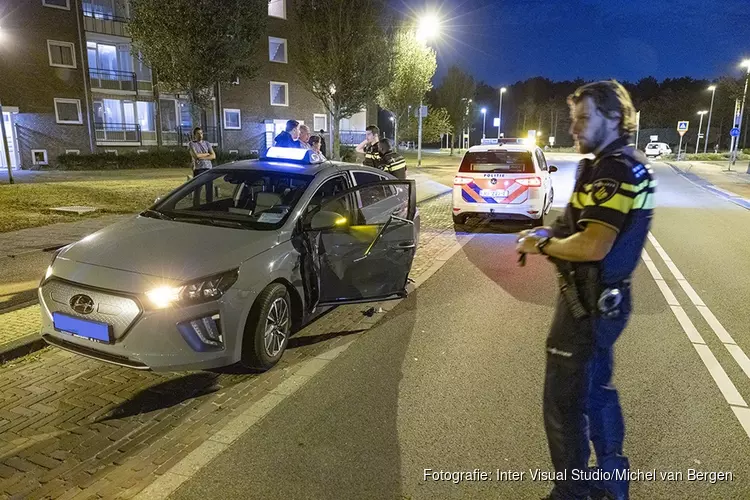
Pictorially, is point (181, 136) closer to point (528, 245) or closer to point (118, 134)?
point (118, 134)

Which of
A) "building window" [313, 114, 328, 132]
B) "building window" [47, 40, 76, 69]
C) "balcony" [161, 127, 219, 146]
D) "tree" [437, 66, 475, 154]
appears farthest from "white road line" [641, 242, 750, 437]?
"tree" [437, 66, 475, 154]

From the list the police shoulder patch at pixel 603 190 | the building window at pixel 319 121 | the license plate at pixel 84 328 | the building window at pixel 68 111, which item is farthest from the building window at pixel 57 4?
the police shoulder patch at pixel 603 190

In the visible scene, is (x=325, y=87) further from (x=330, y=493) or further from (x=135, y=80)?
(x=330, y=493)

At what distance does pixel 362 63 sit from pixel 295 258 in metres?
16.5

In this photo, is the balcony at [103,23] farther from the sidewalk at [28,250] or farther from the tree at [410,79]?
the sidewalk at [28,250]

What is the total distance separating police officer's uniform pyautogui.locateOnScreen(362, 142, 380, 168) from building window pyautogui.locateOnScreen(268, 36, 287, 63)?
A: 2542 centimetres

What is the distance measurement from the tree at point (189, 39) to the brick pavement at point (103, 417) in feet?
44.8

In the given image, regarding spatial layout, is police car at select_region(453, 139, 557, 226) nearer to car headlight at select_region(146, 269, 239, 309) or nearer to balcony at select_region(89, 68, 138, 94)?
car headlight at select_region(146, 269, 239, 309)

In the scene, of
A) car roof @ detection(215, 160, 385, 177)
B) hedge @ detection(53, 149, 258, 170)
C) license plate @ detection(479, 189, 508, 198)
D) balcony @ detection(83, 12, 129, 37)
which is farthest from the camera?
balcony @ detection(83, 12, 129, 37)

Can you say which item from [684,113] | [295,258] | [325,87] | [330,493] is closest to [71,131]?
[325,87]

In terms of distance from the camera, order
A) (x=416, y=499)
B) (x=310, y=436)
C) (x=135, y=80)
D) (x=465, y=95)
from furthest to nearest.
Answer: (x=465, y=95), (x=135, y=80), (x=310, y=436), (x=416, y=499)

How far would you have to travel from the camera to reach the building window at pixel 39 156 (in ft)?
78.9

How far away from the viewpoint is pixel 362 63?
64.6 ft

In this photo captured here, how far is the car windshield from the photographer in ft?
16.0
